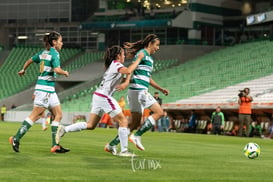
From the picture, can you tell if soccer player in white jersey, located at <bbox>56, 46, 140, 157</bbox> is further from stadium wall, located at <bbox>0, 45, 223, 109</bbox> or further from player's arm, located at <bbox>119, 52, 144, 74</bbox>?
stadium wall, located at <bbox>0, 45, 223, 109</bbox>

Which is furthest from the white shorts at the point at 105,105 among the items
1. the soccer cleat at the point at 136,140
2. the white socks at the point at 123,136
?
the soccer cleat at the point at 136,140

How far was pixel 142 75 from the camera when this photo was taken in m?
13.6

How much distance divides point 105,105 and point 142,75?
1658 mm

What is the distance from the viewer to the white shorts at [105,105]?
12148 millimetres

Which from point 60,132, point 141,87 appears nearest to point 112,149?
point 60,132

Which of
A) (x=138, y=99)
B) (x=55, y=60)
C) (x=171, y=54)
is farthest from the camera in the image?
(x=171, y=54)

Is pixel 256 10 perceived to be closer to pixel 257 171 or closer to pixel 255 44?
pixel 255 44

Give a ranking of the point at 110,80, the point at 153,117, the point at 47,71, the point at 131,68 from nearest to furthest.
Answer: the point at 131,68 < the point at 110,80 < the point at 47,71 < the point at 153,117

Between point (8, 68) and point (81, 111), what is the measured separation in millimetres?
Result: 18996

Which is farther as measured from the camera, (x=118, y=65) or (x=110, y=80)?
(x=110, y=80)

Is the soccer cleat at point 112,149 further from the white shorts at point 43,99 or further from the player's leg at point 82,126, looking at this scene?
the white shorts at point 43,99

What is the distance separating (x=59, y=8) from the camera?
70938mm

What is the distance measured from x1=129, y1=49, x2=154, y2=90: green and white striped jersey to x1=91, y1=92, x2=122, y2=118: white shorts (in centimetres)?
134

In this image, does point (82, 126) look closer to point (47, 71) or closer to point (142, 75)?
point (47, 71)
